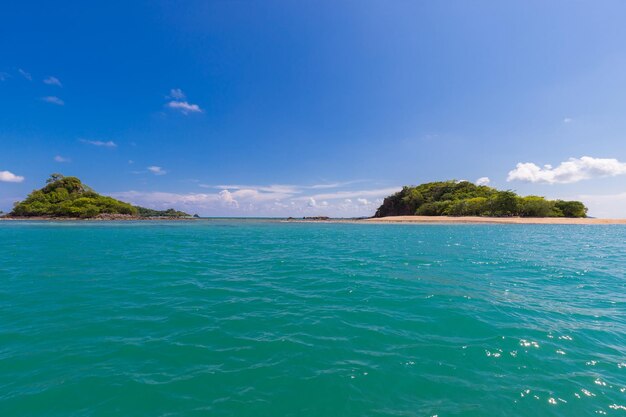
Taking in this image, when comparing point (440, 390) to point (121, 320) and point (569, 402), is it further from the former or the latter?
point (121, 320)

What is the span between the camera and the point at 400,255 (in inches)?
Result: 878

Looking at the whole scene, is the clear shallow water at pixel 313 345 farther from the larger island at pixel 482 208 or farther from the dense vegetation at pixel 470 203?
the dense vegetation at pixel 470 203

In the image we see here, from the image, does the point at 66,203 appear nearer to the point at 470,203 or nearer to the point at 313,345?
the point at 313,345

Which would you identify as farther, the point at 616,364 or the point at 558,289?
the point at 558,289

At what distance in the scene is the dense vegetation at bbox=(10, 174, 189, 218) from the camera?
123 metres

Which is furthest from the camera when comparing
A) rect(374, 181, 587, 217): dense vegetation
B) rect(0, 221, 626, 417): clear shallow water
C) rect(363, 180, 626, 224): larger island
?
rect(374, 181, 587, 217): dense vegetation

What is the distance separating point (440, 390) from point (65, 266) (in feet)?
73.8

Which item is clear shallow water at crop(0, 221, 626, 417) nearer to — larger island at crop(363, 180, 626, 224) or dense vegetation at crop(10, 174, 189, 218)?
larger island at crop(363, 180, 626, 224)

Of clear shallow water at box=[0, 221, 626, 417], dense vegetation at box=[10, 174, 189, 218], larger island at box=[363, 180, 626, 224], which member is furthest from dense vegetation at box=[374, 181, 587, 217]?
dense vegetation at box=[10, 174, 189, 218]

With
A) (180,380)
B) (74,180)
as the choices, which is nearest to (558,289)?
(180,380)

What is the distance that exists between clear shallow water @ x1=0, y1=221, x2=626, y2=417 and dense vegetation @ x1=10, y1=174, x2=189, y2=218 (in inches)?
5582

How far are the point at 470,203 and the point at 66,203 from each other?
175m

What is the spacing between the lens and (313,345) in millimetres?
7145

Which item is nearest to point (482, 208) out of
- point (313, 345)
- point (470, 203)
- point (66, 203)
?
point (470, 203)
